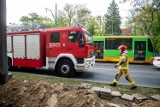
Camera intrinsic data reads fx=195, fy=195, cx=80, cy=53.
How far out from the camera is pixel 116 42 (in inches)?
774

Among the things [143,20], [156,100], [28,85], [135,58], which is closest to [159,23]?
[135,58]

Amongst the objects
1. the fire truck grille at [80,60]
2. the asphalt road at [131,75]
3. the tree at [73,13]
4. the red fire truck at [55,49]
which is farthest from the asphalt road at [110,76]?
the tree at [73,13]

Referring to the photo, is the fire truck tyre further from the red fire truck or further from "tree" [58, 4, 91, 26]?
"tree" [58, 4, 91, 26]

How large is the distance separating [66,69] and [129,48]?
10463 millimetres

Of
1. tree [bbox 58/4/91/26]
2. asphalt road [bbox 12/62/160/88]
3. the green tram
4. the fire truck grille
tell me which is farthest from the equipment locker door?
tree [bbox 58/4/91/26]

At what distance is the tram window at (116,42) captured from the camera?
19.1 meters

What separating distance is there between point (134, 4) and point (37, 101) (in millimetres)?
18629

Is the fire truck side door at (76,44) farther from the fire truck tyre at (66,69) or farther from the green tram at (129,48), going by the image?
the green tram at (129,48)

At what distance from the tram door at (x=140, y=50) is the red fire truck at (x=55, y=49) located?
9320mm

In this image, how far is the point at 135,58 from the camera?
1903cm

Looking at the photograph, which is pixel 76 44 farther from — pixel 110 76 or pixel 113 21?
pixel 113 21

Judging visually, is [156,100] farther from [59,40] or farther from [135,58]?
[135,58]

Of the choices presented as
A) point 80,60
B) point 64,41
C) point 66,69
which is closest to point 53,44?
point 64,41

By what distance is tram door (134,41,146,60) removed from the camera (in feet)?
61.3
